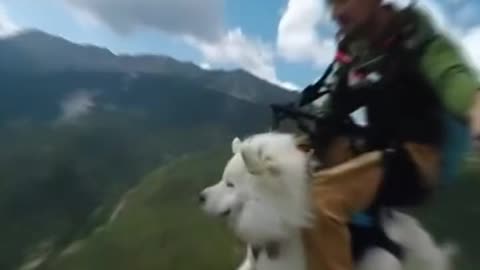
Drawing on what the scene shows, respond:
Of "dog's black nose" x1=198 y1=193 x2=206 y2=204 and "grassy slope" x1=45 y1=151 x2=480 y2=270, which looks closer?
"dog's black nose" x1=198 y1=193 x2=206 y2=204

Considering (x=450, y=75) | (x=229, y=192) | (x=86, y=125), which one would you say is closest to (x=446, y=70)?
(x=450, y=75)

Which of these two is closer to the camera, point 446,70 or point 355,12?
point 446,70

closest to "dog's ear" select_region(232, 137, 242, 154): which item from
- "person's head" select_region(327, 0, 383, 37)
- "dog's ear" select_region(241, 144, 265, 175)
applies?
"dog's ear" select_region(241, 144, 265, 175)

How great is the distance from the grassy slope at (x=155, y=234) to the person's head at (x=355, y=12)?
258 centimetres

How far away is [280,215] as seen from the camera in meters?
1.35

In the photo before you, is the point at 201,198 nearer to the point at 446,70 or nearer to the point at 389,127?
the point at 389,127

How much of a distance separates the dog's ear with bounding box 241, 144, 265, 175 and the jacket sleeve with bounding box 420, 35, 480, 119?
34 cm

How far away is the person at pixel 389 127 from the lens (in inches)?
51.2

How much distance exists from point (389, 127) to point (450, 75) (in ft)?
0.71

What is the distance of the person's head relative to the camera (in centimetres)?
137

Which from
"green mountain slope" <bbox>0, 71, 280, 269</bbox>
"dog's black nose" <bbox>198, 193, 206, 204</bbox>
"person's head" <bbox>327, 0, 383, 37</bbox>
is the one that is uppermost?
"green mountain slope" <bbox>0, 71, 280, 269</bbox>

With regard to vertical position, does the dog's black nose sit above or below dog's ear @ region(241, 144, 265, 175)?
above

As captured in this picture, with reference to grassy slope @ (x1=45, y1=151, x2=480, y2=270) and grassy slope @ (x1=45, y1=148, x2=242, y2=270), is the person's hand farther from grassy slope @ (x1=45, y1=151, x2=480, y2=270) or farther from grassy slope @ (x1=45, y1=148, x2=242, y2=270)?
grassy slope @ (x1=45, y1=148, x2=242, y2=270)

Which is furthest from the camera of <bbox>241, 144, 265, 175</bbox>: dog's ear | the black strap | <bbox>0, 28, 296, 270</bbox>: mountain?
<bbox>0, 28, 296, 270</bbox>: mountain
